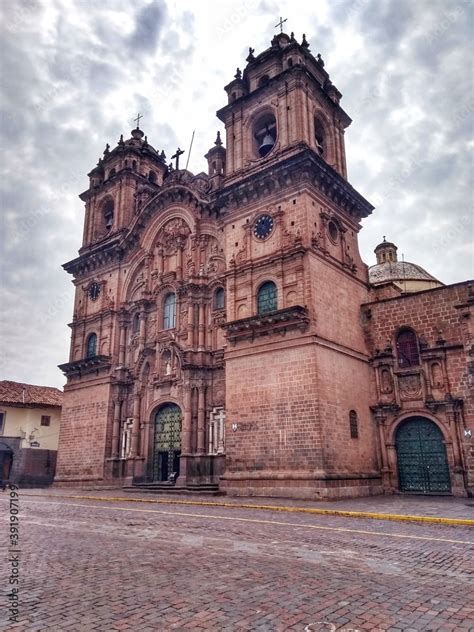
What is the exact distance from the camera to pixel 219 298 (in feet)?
88.7

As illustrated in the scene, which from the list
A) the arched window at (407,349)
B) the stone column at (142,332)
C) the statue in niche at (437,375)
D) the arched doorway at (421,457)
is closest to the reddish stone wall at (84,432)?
the stone column at (142,332)

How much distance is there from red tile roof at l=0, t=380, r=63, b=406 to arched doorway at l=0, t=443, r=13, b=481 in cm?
330

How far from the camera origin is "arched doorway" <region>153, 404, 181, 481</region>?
26203 mm

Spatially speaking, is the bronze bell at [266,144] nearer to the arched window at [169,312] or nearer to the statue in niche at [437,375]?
the arched window at [169,312]

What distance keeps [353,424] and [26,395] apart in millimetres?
28329

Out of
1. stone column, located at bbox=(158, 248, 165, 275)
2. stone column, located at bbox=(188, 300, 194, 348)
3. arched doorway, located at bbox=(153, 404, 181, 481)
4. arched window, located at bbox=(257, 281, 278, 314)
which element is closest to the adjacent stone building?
arched doorway, located at bbox=(153, 404, 181, 481)

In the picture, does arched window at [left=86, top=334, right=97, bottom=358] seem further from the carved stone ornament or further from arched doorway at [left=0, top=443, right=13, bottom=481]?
the carved stone ornament

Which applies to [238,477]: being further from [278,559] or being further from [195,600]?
[195,600]

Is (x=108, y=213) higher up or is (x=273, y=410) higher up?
(x=108, y=213)

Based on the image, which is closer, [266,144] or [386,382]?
[386,382]

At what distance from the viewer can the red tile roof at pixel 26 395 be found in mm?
37906

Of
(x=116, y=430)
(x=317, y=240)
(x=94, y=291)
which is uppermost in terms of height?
(x=94, y=291)

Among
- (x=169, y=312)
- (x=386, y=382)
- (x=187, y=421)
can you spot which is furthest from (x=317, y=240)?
(x=187, y=421)
